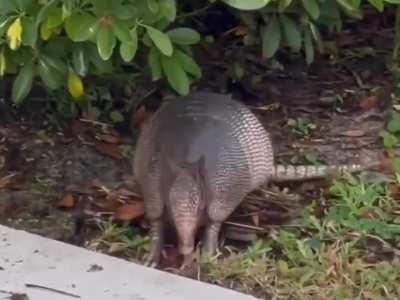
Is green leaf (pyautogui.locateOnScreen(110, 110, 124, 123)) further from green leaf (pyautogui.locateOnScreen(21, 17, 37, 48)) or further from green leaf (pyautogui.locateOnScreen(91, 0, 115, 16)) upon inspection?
green leaf (pyautogui.locateOnScreen(91, 0, 115, 16))

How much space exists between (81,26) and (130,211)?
2.80 feet

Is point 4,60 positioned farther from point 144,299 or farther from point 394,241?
point 394,241

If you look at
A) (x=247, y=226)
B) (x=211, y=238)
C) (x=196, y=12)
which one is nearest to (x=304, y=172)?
(x=247, y=226)

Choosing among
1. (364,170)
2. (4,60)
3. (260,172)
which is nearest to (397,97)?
(364,170)

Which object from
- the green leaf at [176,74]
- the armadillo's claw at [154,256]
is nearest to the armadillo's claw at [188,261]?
the armadillo's claw at [154,256]

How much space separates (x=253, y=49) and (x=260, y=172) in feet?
3.25

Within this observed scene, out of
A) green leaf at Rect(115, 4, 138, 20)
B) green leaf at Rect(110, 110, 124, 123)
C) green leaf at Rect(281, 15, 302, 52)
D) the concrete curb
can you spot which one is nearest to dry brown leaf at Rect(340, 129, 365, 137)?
green leaf at Rect(281, 15, 302, 52)

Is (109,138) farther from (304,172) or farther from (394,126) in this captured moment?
(394,126)

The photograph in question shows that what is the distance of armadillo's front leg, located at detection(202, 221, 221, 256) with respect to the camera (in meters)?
3.80

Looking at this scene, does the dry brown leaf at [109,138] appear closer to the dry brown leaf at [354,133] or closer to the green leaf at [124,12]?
the dry brown leaf at [354,133]

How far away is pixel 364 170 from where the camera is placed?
168 inches

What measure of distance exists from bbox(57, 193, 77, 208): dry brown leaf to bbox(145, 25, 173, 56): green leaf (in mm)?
810

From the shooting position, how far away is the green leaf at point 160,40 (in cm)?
349

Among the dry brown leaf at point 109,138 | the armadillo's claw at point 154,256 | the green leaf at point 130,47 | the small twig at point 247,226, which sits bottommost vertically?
the armadillo's claw at point 154,256
